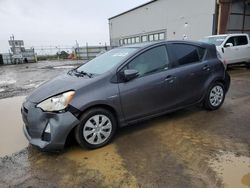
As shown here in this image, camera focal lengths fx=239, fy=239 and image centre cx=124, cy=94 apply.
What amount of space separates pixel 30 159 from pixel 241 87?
261 inches

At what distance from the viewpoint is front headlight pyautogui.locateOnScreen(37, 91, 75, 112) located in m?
3.29

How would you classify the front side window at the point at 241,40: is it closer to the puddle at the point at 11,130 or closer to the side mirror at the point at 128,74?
the side mirror at the point at 128,74

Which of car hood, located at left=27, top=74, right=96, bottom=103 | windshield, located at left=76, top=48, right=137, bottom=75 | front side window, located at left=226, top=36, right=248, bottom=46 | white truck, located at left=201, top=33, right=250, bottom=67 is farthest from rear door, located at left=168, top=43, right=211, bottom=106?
front side window, located at left=226, top=36, right=248, bottom=46

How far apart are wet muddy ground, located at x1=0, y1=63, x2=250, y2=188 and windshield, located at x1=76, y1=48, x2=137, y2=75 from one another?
3.83 ft

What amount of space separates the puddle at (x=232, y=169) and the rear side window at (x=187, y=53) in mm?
1903

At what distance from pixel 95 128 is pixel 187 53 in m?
2.34

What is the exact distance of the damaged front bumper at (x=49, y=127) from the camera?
3.26 metres

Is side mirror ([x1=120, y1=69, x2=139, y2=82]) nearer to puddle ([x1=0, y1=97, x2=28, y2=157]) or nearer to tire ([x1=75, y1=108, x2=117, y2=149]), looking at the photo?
tire ([x1=75, y1=108, x2=117, y2=149])

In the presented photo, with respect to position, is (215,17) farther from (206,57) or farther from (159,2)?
(206,57)

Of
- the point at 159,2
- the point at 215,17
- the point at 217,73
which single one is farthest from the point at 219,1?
the point at 217,73

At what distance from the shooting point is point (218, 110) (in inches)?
203

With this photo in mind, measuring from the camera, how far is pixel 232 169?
2.95 meters

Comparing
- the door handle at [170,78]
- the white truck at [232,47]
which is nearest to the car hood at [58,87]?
the door handle at [170,78]

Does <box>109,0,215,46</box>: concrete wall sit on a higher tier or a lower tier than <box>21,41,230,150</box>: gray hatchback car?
higher
